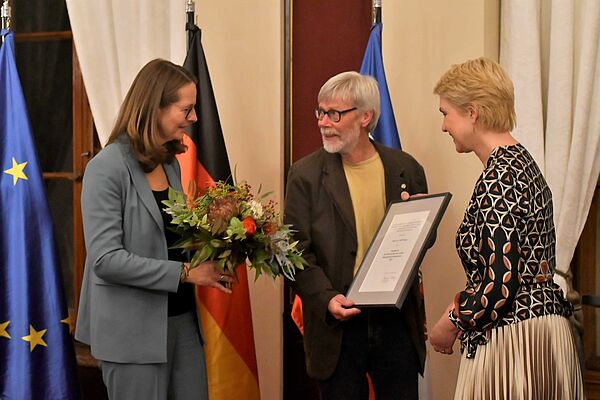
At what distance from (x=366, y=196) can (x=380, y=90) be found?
78 centimetres

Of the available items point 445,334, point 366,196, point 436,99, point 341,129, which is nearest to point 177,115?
point 341,129

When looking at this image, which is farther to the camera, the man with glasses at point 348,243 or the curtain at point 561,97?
the curtain at point 561,97

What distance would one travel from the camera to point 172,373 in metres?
2.80

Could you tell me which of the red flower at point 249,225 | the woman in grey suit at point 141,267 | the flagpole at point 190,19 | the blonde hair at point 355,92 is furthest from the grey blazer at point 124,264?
the flagpole at point 190,19

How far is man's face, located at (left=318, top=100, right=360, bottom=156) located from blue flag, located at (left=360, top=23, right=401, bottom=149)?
0.59m

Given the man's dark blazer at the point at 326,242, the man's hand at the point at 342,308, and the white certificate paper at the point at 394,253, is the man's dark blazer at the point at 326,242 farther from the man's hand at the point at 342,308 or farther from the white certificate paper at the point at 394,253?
the white certificate paper at the point at 394,253

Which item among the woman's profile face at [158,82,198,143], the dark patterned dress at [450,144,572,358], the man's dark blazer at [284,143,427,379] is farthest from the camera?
the man's dark blazer at [284,143,427,379]

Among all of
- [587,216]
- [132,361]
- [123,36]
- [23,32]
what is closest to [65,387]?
[132,361]

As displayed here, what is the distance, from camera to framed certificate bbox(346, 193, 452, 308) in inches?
107

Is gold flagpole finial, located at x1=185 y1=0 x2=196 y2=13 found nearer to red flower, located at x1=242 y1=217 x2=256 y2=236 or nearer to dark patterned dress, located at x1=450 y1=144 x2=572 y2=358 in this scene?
red flower, located at x1=242 y1=217 x2=256 y2=236

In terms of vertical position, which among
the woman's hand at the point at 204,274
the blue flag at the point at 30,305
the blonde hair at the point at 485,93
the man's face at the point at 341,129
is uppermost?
the blonde hair at the point at 485,93


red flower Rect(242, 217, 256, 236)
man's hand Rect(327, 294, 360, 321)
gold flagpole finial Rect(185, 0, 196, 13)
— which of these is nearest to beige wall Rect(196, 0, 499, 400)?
gold flagpole finial Rect(185, 0, 196, 13)

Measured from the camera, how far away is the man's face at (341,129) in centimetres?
302

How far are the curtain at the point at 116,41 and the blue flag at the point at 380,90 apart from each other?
0.92 meters
